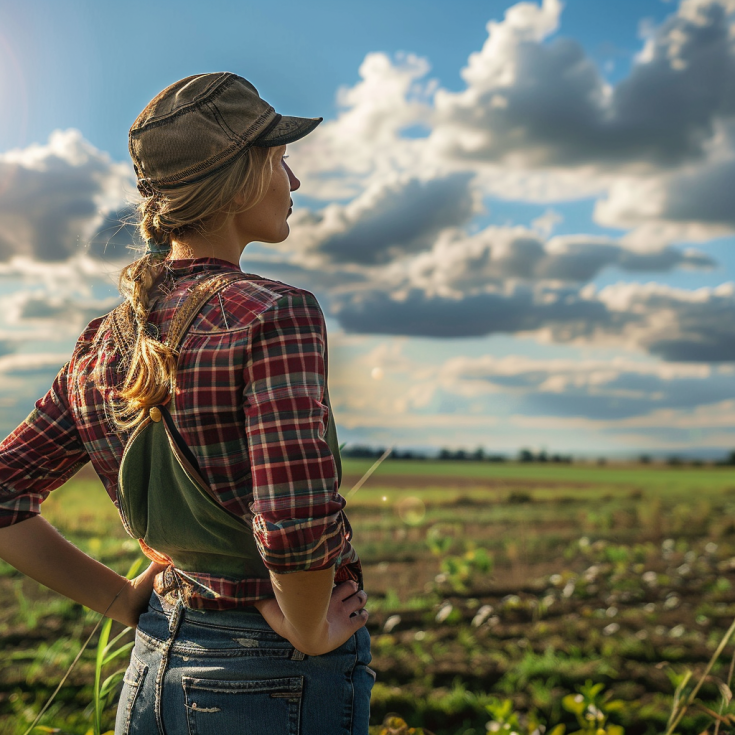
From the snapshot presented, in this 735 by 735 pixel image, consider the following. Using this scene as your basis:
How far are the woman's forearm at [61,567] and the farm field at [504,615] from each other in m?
0.80

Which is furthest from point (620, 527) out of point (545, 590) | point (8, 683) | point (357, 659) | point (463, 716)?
point (357, 659)

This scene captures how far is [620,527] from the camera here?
7.82 m

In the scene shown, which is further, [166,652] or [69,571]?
[69,571]

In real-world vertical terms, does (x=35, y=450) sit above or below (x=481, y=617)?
above

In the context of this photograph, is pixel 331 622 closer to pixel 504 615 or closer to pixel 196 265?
pixel 196 265

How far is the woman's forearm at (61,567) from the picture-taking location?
1.62 metres

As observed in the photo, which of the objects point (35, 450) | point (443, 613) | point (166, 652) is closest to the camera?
point (166, 652)

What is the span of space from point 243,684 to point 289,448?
1.55ft

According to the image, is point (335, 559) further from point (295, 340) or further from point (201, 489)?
point (295, 340)

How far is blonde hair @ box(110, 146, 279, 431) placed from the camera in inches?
48.6

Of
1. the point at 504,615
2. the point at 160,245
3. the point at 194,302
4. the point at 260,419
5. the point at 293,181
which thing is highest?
the point at 293,181

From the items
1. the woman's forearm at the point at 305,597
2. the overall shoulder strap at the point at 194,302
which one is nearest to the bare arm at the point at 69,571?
the woman's forearm at the point at 305,597

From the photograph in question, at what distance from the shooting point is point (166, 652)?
1.34 m

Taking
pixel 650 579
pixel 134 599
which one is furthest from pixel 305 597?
pixel 650 579
